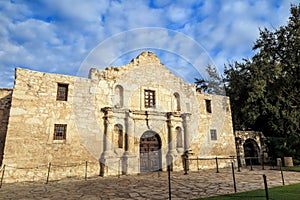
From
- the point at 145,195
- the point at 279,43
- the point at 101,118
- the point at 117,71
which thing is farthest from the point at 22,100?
the point at 279,43

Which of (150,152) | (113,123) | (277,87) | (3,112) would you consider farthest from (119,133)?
(277,87)

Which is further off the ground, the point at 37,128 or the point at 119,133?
the point at 37,128

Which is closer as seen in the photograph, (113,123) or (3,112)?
(3,112)

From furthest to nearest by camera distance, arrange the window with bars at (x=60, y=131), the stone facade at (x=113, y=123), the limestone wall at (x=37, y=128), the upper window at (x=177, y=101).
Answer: the upper window at (x=177, y=101) < the window with bars at (x=60, y=131) < the stone facade at (x=113, y=123) < the limestone wall at (x=37, y=128)

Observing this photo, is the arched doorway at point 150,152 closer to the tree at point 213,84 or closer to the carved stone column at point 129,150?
the carved stone column at point 129,150

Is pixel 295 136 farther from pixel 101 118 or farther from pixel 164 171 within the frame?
pixel 101 118

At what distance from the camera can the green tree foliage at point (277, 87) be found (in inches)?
628

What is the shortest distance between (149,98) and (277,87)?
11.8m

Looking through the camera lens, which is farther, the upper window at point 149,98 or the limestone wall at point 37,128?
the upper window at point 149,98

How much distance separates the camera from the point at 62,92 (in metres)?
10.7

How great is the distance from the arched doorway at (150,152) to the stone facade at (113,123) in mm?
57

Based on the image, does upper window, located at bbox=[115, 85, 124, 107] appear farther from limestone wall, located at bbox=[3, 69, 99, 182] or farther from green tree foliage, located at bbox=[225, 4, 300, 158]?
green tree foliage, located at bbox=[225, 4, 300, 158]

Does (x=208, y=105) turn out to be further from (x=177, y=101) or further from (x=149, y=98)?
(x=149, y=98)

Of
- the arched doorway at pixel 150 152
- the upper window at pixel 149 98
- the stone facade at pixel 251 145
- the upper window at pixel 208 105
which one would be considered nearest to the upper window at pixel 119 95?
the upper window at pixel 149 98
